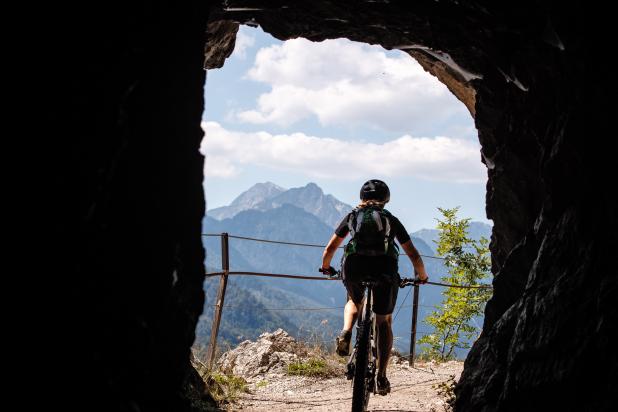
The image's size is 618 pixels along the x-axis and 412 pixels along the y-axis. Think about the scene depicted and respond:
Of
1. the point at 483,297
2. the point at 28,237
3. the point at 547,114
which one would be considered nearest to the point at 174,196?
the point at 28,237

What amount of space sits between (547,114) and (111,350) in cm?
375

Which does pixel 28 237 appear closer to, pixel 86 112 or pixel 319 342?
pixel 86 112

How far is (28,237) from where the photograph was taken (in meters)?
2.09

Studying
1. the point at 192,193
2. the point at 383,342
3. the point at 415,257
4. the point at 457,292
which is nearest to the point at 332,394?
the point at 383,342

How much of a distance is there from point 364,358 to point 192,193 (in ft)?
6.66

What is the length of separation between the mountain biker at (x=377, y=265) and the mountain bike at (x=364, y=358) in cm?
6

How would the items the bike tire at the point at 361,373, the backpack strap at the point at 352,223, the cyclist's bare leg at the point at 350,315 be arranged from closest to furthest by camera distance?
the bike tire at the point at 361,373 < the backpack strap at the point at 352,223 < the cyclist's bare leg at the point at 350,315

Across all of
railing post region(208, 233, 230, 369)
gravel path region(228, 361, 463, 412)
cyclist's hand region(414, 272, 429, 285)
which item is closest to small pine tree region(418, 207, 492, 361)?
gravel path region(228, 361, 463, 412)

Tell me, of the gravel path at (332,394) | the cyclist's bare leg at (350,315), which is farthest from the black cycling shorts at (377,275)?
the gravel path at (332,394)

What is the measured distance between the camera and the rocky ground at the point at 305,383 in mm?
5684

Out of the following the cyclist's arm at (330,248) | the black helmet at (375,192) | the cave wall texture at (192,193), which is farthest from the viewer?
the cyclist's arm at (330,248)

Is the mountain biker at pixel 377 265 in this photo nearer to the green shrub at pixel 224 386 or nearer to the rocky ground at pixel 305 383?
the rocky ground at pixel 305 383

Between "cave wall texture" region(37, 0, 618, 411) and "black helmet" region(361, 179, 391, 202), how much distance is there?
1328mm

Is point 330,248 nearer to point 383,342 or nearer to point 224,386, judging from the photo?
point 383,342
